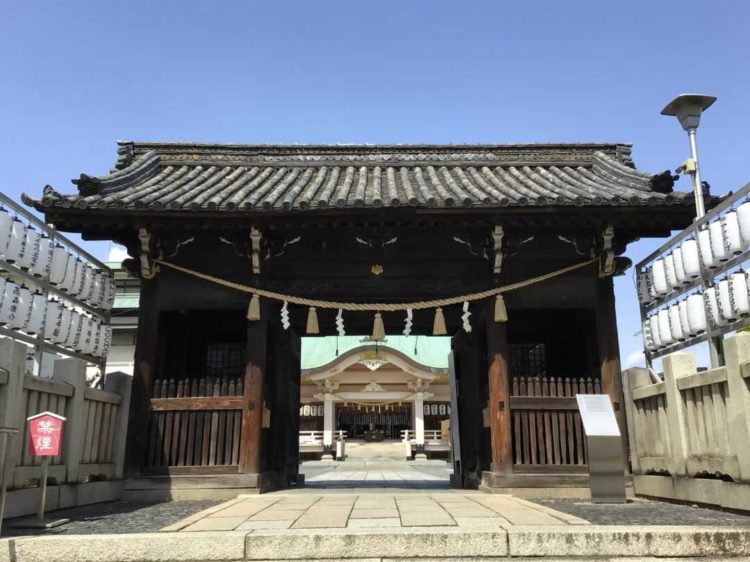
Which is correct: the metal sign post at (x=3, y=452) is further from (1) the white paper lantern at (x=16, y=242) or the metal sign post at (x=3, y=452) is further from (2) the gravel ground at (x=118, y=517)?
(1) the white paper lantern at (x=16, y=242)

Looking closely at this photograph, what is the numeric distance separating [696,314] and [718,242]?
43.1 inches

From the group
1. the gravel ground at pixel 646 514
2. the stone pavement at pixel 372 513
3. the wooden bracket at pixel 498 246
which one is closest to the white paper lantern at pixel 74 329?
the stone pavement at pixel 372 513

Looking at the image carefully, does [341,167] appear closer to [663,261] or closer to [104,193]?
[104,193]

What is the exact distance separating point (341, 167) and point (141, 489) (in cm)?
713

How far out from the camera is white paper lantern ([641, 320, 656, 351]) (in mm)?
9380

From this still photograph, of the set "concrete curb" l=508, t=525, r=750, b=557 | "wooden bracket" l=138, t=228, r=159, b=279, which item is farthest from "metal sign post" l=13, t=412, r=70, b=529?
"concrete curb" l=508, t=525, r=750, b=557

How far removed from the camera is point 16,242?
7520 mm

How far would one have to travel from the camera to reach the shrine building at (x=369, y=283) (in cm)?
888

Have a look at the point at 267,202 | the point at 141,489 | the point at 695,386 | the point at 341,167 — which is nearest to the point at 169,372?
the point at 141,489

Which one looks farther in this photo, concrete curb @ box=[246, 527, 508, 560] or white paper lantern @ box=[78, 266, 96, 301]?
white paper lantern @ box=[78, 266, 96, 301]

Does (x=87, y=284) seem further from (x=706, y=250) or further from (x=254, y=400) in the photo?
(x=706, y=250)

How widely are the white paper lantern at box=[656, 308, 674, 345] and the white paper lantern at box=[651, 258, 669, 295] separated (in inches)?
12.1

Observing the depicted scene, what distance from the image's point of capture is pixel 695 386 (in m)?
7.44

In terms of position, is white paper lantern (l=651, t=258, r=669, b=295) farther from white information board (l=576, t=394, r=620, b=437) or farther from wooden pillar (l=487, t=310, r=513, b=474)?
wooden pillar (l=487, t=310, r=513, b=474)
